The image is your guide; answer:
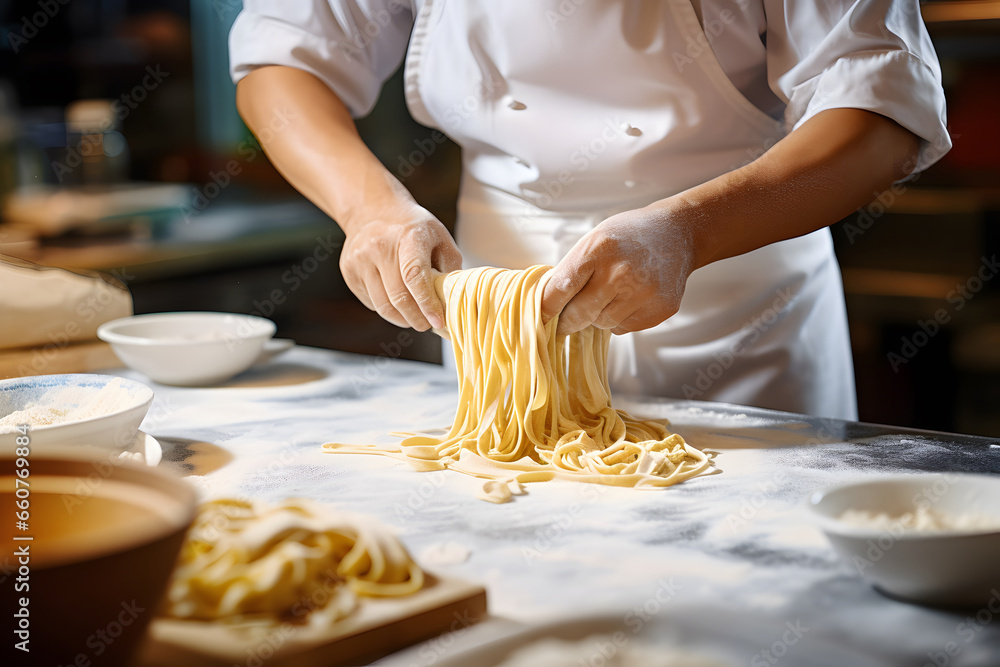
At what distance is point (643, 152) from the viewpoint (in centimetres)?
178

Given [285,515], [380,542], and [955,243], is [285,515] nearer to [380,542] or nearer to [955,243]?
[380,542]

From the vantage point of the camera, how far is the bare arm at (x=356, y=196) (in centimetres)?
162

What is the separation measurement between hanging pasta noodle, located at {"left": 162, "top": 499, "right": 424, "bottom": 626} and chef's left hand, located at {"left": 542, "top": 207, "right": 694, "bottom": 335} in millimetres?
616

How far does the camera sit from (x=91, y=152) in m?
4.51

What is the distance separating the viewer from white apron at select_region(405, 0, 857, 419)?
177 centimetres

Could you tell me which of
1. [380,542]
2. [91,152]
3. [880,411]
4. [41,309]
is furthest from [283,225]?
[380,542]

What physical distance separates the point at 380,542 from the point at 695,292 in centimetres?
113

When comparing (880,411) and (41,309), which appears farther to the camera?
(880,411)

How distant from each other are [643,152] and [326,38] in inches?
32.5

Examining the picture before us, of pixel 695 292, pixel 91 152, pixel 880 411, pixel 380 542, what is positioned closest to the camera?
pixel 380 542
